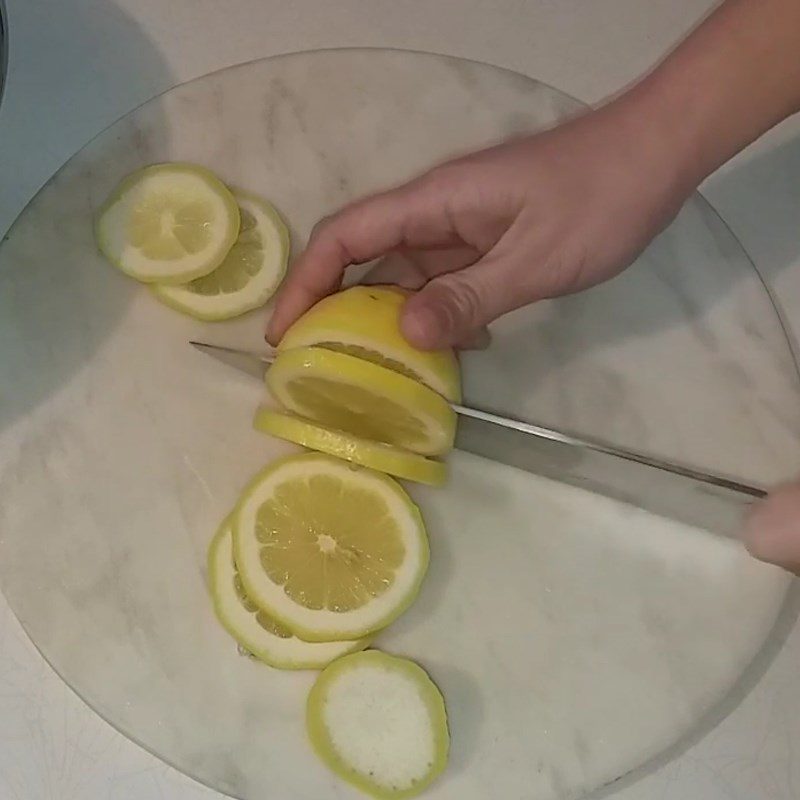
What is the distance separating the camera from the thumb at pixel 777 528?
2.92 ft

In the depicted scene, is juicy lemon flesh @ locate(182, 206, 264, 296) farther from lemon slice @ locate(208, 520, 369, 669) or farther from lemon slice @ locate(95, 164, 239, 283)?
lemon slice @ locate(208, 520, 369, 669)

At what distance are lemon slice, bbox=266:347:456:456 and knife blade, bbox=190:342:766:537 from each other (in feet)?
0.11

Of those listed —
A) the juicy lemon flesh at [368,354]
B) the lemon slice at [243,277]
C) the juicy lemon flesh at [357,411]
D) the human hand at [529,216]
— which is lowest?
the juicy lemon flesh at [357,411]

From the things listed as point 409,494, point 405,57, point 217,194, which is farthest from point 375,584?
point 405,57

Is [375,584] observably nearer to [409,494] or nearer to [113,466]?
[409,494]

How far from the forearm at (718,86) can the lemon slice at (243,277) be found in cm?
36

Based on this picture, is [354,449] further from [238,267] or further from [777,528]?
[777,528]

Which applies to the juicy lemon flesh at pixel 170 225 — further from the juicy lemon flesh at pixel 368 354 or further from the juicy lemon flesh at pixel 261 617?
the juicy lemon flesh at pixel 261 617

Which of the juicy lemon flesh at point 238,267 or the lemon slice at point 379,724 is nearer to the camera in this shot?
the lemon slice at point 379,724

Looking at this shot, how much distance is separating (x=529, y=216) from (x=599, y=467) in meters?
0.24

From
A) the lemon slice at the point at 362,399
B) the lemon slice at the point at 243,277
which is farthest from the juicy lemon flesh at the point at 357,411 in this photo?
the lemon slice at the point at 243,277

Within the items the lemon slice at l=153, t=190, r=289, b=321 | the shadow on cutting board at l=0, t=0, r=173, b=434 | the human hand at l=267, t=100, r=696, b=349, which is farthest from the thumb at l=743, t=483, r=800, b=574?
the shadow on cutting board at l=0, t=0, r=173, b=434

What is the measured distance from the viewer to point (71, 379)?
3.40 ft

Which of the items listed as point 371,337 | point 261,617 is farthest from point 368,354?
point 261,617
